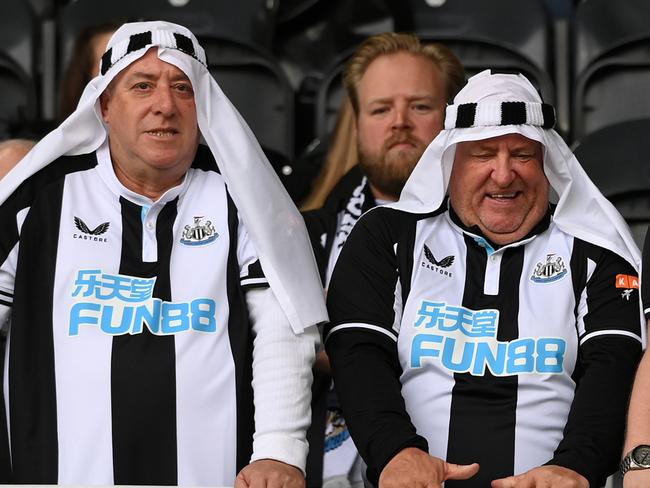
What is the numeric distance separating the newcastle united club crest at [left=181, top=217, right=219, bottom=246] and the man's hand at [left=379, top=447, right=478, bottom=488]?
28.6 inches

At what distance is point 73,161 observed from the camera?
3.23 meters

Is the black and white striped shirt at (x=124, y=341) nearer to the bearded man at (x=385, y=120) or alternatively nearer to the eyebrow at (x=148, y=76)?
the eyebrow at (x=148, y=76)

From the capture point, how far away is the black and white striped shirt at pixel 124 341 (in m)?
2.95

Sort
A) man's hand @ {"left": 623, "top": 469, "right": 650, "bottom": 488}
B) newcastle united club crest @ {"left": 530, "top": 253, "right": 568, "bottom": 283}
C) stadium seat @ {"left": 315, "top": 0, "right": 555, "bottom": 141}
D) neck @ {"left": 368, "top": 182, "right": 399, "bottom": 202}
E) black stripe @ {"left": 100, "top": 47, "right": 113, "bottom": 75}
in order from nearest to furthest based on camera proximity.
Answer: man's hand @ {"left": 623, "top": 469, "right": 650, "bottom": 488} → newcastle united club crest @ {"left": 530, "top": 253, "right": 568, "bottom": 283} → black stripe @ {"left": 100, "top": 47, "right": 113, "bottom": 75} → neck @ {"left": 368, "top": 182, "right": 399, "bottom": 202} → stadium seat @ {"left": 315, "top": 0, "right": 555, "bottom": 141}

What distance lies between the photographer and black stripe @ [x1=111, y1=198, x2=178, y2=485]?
9.62 feet

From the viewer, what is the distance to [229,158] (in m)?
3.12

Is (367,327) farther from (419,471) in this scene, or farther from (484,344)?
(419,471)

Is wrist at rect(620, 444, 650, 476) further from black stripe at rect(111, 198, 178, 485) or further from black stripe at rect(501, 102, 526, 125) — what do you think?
black stripe at rect(111, 198, 178, 485)

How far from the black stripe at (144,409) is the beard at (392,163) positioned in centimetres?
112

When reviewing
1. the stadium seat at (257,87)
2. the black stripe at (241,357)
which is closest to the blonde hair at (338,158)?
the stadium seat at (257,87)

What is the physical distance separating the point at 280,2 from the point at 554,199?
2.23 m

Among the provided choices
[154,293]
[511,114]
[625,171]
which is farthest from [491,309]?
[625,171]

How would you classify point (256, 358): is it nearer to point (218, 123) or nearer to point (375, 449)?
point (375, 449)

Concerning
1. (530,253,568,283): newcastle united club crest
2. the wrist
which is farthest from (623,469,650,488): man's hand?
(530,253,568,283): newcastle united club crest
